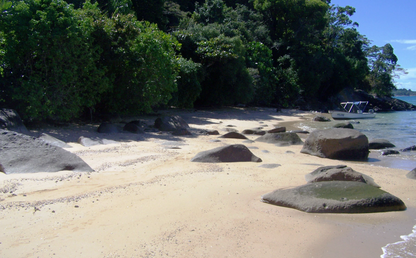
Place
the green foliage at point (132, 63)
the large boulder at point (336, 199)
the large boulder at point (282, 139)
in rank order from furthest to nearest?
the green foliage at point (132, 63) < the large boulder at point (282, 139) < the large boulder at point (336, 199)

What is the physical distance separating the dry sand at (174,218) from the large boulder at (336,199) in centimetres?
12

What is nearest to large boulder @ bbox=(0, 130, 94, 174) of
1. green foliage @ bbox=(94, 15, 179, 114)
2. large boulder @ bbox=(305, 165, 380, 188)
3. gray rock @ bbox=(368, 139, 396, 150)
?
large boulder @ bbox=(305, 165, 380, 188)

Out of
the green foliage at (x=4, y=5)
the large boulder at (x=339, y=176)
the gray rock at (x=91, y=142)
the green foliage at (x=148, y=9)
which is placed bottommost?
the gray rock at (x=91, y=142)

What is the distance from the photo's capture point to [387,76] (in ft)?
154

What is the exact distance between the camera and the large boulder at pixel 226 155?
25.5 feet

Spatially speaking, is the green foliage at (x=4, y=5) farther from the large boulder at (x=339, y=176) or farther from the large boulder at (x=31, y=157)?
the large boulder at (x=339, y=176)

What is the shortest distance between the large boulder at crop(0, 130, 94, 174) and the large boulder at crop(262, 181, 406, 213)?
363 cm

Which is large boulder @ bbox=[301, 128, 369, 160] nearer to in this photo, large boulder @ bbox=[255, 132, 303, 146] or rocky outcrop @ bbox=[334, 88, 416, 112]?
large boulder @ bbox=[255, 132, 303, 146]

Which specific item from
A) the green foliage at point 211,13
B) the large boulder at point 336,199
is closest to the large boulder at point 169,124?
the large boulder at point 336,199

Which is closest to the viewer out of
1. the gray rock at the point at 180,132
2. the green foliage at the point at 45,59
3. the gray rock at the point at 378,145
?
the green foliage at the point at 45,59

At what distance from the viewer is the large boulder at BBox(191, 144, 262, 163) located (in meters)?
7.78

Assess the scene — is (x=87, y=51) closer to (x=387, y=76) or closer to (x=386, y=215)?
(x=386, y=215)

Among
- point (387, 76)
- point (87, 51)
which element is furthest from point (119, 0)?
point (387, 76)

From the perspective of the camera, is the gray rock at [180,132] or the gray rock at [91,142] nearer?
the gray rock at [91,142]
